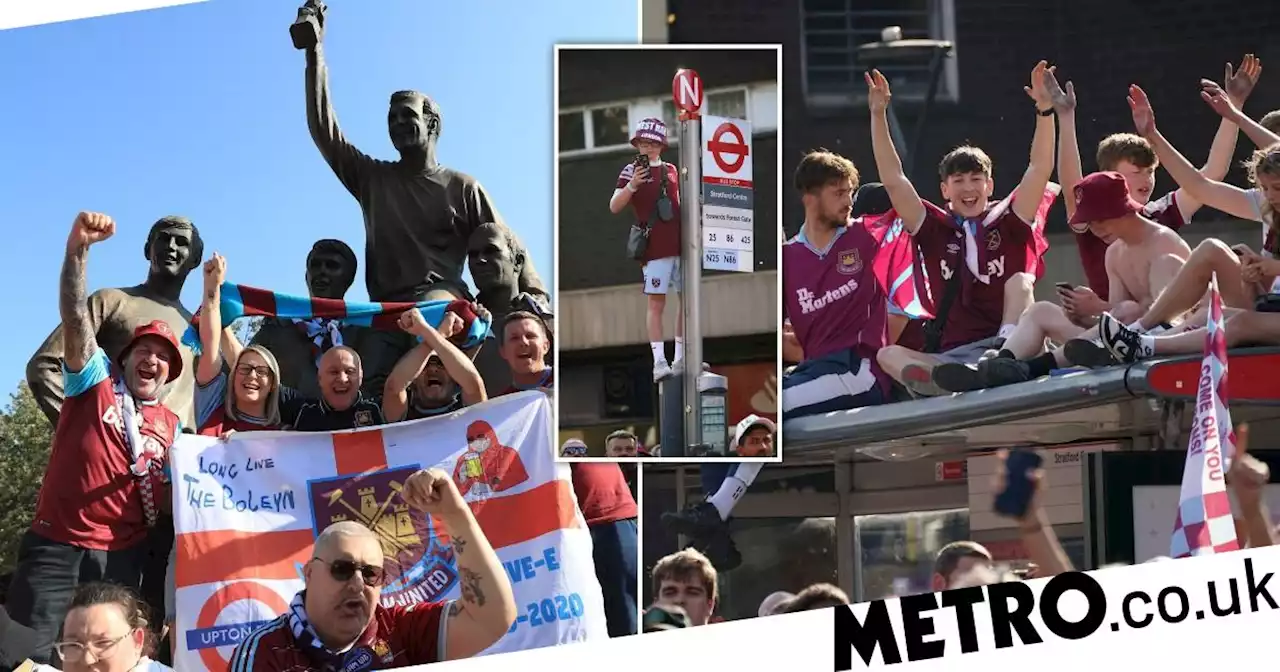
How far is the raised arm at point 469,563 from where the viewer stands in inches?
151

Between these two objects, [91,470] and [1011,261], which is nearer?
[1011,261]

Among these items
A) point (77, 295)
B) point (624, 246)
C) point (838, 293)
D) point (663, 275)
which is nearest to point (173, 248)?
point (77, 295)

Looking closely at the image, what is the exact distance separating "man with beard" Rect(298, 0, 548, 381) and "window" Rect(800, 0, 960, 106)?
1.13 meters

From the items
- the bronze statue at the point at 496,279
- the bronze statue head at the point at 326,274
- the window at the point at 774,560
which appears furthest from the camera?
the bronze statue head at the point at 326,274

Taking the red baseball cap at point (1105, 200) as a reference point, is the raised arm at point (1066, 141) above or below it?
above

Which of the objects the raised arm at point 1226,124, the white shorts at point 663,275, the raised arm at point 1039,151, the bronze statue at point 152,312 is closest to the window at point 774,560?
the white shorts at point 663,275

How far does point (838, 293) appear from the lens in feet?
16.0

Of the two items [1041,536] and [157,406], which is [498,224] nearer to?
[157,406]

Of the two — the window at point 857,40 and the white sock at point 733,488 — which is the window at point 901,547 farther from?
the window at point 857,40

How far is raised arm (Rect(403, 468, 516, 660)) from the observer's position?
12.6 feet

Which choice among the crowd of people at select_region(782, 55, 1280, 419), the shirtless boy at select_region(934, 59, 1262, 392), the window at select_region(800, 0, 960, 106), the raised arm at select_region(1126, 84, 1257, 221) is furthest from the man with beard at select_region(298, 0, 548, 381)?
the raised arm at select_region(1126, 84, 1257, 221)

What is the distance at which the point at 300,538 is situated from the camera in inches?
204

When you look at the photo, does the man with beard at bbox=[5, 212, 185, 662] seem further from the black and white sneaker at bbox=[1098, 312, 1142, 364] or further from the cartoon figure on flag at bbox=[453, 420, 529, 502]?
the black and white sneaker at bbox=[1098, 312, 1142, 364]

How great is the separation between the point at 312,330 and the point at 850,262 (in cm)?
174
